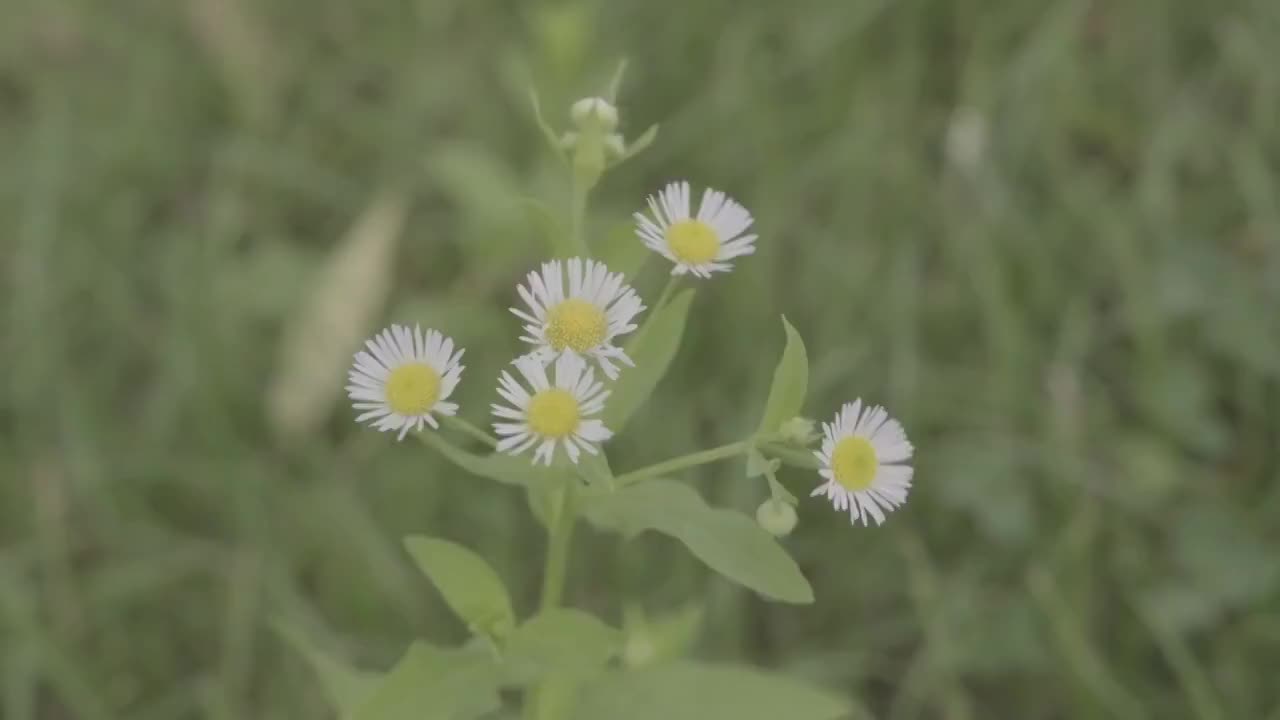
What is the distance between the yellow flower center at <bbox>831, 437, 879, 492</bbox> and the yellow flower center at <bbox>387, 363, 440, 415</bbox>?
211mm

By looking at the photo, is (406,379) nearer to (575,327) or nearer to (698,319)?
(575,327)

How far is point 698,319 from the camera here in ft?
5.10

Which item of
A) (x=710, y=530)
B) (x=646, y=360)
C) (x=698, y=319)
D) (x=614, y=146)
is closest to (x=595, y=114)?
(x=614, y=146)

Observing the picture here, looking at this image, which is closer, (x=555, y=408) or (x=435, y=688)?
(x=555, y=408)

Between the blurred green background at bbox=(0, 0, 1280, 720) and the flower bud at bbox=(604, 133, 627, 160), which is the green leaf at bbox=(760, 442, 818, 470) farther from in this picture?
the blurred green background at bbox=(0, 0, 1280, 720)

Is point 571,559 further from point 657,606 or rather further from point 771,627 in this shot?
point 771,627

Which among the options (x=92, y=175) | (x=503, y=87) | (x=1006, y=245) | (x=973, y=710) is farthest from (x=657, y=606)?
(x=92, y=175)

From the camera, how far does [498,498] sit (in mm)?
1421

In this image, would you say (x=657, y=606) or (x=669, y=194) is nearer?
(x=669, y=194)

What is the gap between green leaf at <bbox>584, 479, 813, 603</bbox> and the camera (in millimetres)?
736

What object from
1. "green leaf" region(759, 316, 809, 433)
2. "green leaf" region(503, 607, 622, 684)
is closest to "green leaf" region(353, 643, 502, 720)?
"green leaf" region(503, 607, 622, 684)

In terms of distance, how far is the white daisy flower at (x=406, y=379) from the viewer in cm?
73

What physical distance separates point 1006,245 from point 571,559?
2.02 feet

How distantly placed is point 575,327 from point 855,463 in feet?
0.52
